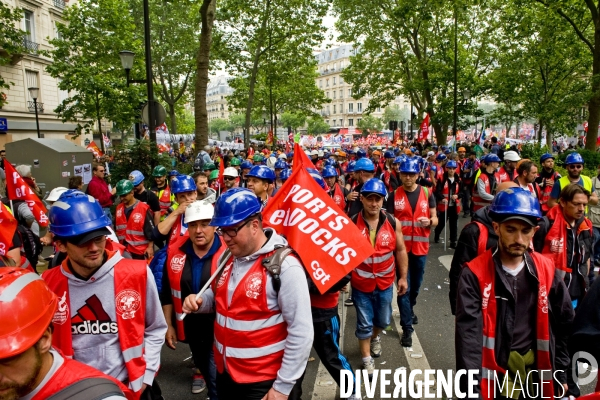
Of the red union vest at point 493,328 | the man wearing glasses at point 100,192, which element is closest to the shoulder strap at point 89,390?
the red union vest at point 493,328

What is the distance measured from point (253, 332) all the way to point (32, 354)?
1.19 meters

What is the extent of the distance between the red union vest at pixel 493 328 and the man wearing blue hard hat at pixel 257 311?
1065mm

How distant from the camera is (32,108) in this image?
27531 mm

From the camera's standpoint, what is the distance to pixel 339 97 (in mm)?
99062

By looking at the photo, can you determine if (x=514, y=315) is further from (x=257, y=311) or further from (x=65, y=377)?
(x=65, y=377)

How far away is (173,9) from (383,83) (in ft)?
46.7

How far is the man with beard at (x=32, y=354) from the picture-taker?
1.32 m

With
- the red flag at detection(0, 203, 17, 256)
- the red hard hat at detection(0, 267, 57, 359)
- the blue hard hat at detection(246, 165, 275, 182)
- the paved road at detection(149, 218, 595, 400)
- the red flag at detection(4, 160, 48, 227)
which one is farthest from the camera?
the red flag at detection(4, 160, 48, 227)

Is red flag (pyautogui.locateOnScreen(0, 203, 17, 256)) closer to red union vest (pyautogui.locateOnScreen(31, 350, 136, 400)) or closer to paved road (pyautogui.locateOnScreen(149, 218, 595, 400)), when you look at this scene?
paved road (pyautogui.locateOnScreen(149, 218, 595, 400))

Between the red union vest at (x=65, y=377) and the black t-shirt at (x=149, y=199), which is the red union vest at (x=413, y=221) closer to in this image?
the black t-shirt at (x=149, y=199)

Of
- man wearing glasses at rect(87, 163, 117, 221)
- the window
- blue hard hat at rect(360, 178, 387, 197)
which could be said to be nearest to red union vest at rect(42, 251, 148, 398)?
blue hard hat at rect(360, 178, 387, 197)

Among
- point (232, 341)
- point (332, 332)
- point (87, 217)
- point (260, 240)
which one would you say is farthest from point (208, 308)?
point (332, 332)

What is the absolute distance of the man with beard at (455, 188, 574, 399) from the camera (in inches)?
98.9

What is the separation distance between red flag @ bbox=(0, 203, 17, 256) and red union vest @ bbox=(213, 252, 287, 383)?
2877 millimetres
